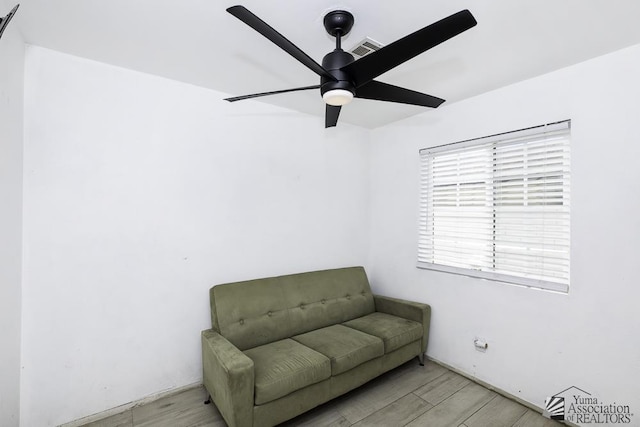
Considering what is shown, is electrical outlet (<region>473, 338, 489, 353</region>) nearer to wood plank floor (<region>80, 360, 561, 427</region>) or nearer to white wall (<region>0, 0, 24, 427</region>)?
wood plank floor (<region>80, 360, 561, 427</region>)

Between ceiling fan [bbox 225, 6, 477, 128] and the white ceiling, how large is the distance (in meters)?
0.25

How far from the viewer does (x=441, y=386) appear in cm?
262

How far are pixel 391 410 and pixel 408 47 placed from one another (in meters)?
2.42

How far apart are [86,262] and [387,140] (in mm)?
3123

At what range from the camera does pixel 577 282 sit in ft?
7.15

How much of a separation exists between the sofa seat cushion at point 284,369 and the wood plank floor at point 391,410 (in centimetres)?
38

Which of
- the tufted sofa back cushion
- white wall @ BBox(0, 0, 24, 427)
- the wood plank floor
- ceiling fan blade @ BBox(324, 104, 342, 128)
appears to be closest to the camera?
white wall @ BBox(0, 0, 24, 427)

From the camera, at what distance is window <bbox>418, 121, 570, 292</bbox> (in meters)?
2.31

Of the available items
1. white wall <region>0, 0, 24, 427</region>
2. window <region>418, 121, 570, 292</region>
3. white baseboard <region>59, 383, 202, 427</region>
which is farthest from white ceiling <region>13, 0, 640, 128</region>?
white baseboard <region>59, 383, 202, 427</region>

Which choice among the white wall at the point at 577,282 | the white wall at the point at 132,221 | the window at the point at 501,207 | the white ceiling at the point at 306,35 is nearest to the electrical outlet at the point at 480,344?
the white wall at the point at 577,282

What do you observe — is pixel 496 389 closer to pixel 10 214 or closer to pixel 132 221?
pixel 132 221

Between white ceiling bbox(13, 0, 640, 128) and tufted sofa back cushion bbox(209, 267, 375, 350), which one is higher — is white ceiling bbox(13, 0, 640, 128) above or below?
above

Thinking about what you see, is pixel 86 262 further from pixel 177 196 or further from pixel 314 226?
pixel 314 226

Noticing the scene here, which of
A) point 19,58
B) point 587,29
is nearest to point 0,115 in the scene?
point 19,58
